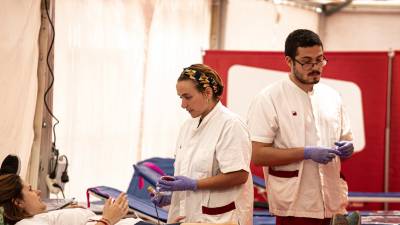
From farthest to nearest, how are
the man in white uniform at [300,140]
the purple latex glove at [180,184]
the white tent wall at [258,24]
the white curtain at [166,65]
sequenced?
the white tent wall at [258,24]
the white curtain at [166,65]
the man in white uniform at [300,140]
the purple latex glove at [180,184]

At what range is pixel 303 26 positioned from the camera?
338 inches

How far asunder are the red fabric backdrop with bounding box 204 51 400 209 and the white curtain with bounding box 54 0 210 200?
0.57 meters

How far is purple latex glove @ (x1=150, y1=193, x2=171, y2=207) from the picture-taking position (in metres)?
3.15

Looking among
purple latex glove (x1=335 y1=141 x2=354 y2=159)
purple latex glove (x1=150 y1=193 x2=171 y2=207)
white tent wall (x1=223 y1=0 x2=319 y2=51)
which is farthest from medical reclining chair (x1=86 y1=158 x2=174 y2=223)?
white tent wall (x1=223 y1=0 x2=319 y2=51)

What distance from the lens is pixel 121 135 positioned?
5531 mm

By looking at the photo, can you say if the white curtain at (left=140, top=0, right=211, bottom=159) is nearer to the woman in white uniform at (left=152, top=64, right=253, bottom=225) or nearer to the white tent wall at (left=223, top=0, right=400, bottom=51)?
the white tent wall at (left=223, top=0, right=400, bottom=51)

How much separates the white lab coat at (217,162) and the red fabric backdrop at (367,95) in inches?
112

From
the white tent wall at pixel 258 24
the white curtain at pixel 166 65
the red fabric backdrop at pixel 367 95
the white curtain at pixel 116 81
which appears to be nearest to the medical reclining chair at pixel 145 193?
the white curtain at pixel 116 81

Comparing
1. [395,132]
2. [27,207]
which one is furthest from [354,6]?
[27,207]

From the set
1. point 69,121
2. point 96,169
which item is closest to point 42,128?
point 69,121

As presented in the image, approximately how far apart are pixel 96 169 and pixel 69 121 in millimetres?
526

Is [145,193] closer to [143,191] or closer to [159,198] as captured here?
[143,191]

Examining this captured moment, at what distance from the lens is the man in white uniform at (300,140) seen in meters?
3.27

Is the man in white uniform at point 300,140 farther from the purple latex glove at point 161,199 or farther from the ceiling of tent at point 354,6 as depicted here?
the ceiling of tent at point 354,6
